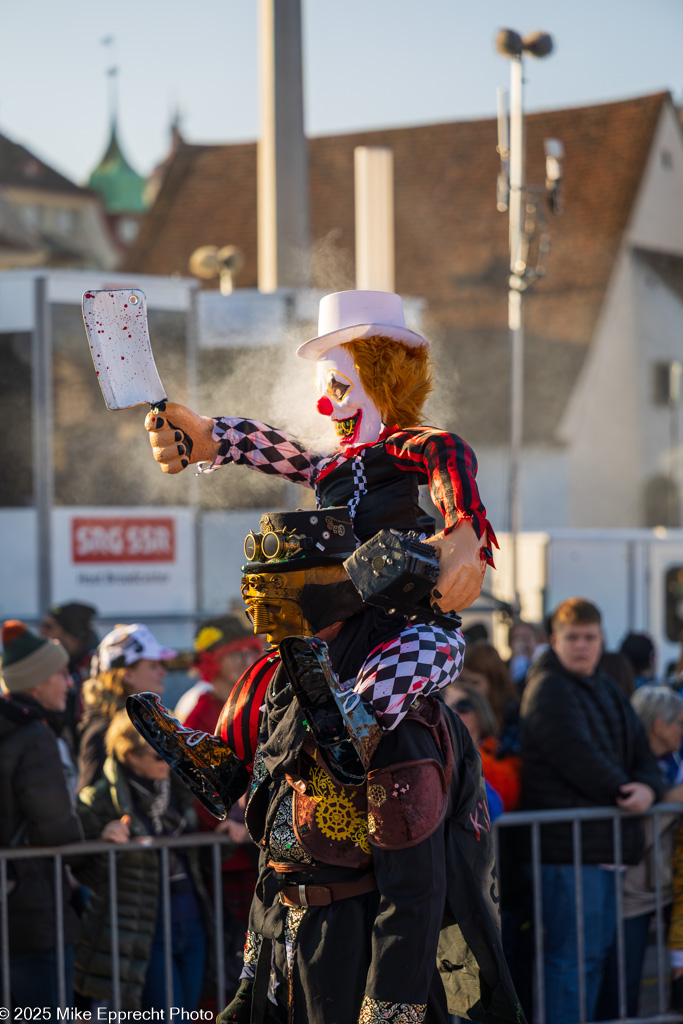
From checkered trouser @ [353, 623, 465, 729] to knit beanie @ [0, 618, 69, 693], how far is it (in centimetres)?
224

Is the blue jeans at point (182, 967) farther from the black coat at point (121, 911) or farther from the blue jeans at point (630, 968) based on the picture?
the blue jeans at point (630, 968)

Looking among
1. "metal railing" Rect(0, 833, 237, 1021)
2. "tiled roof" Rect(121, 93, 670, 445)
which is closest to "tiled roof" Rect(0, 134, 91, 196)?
"tiled roof" Rect(121, 93, 670, 445)

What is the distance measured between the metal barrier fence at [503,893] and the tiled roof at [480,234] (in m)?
18.4

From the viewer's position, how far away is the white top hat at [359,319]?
110 inches

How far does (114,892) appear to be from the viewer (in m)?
4.13

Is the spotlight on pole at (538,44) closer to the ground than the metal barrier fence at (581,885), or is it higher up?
higher up

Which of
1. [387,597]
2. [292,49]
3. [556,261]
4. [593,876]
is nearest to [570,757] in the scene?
[593,876]

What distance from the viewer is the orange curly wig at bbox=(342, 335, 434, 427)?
281 cm

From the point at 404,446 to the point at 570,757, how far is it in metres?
2.36

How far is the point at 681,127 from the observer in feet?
84.9

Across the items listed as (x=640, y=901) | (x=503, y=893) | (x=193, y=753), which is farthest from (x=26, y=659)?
(x=640, y=901)

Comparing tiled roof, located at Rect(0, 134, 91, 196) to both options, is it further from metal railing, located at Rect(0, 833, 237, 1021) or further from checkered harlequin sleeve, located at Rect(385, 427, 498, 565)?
checkered harlequin sleeve, located at Rect(385, 427, 498, 565)

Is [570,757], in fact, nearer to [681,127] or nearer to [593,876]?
[593,876]

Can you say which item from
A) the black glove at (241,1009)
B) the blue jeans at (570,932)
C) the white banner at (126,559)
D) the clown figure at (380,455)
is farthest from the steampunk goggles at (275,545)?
the white banner at (126,559)
